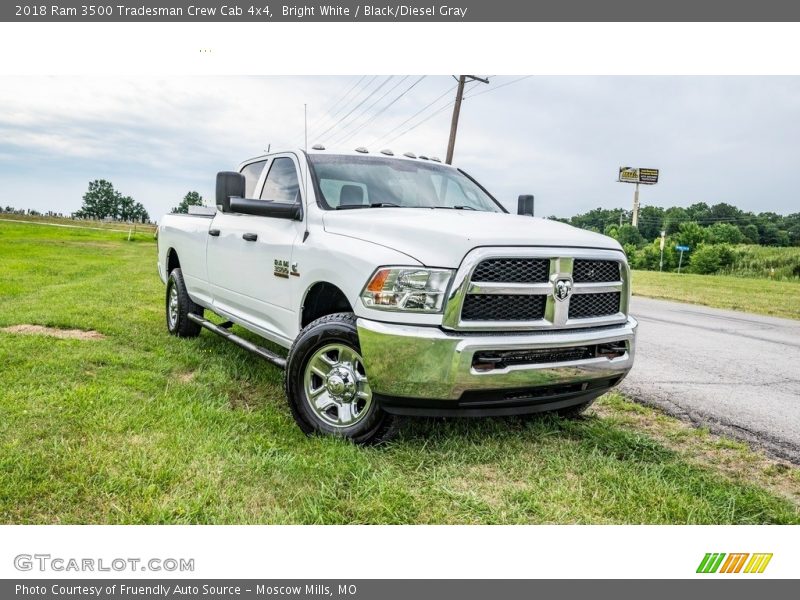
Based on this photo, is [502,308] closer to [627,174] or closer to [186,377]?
[186,377]

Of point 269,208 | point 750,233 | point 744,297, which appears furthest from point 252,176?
point 750,233

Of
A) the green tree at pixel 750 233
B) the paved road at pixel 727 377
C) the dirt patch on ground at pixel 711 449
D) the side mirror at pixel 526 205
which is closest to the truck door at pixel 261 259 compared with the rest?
the side mirror at pixel 526 205

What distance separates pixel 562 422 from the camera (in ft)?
14.4

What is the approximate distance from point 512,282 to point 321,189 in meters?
1.82

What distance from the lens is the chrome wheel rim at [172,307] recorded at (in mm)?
7121

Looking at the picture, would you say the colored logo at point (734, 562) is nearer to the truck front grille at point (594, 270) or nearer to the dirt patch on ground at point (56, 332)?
the truck front grille at point (594, 270)

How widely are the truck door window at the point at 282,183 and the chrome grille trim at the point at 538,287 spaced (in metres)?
1.93

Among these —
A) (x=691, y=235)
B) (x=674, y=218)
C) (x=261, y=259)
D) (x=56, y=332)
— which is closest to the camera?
(x=261, y=259)

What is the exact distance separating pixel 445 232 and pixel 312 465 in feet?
4.85

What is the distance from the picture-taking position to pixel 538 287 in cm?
347

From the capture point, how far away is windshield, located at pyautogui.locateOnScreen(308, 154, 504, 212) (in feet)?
15.1

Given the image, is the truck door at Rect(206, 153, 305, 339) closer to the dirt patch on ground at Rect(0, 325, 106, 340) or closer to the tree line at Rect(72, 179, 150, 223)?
the dirt patch on ground at Rect(0, 325, 106, 340)

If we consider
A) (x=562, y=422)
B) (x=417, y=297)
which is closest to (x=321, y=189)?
(x=417, y=297)

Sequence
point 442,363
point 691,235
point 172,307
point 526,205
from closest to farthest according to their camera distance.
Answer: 1. point 442,363
2. point 526,205
3. point 172,307
4. point 691,235
